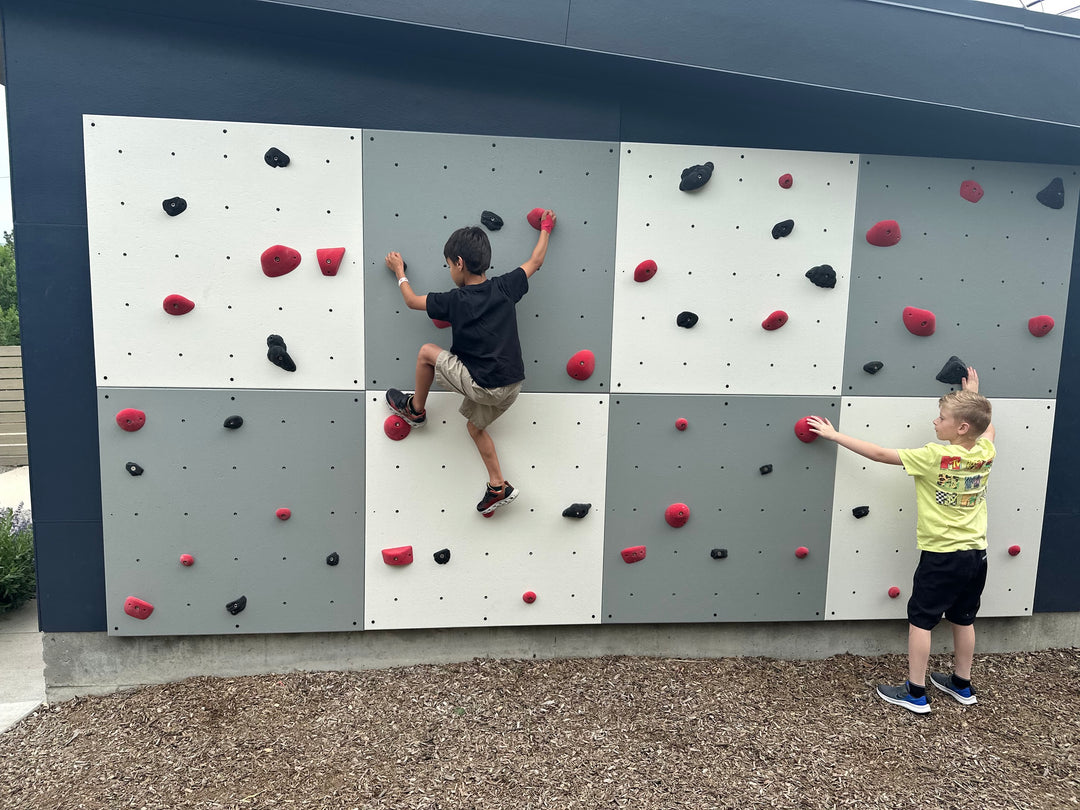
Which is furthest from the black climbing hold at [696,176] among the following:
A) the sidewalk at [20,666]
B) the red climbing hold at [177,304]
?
the sidewalk at [20,666]

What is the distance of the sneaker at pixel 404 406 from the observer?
8.55 ft

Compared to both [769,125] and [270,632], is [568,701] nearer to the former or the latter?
[270,632]

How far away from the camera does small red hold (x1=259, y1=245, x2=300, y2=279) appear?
255 cm

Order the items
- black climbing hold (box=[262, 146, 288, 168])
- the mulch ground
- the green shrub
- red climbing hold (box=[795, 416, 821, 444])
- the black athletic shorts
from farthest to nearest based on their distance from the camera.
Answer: the green shrub < red climbing hold (box=[795, 416, 821, 444]) < the black athletic shorts < black climbing hold (box=[262, 146, 288, 168]) < the mulch ground

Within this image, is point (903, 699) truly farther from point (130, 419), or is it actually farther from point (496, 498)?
point (130, 419)

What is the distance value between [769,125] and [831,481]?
181 cm

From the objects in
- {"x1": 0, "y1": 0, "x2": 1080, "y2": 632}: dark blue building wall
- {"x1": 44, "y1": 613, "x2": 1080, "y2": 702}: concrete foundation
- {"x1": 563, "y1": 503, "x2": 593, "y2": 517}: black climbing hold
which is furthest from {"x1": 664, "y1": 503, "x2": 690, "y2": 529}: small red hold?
{"x1": 0, "y1": 0, "x2": 1080, "y2": 632}: dark blue building wall

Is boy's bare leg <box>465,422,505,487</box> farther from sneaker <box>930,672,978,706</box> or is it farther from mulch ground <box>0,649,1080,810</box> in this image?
sneaker <box>930,672,978,706</box>

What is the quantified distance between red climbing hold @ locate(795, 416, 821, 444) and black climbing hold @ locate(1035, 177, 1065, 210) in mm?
1599

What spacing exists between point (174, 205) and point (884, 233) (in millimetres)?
3280

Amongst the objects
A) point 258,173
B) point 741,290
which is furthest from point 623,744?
point 258,173

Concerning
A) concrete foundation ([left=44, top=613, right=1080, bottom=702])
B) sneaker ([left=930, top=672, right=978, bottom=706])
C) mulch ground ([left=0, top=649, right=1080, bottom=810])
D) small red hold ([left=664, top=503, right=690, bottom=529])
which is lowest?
mulch ground ([left=0, top=649, right=1080, bottom=810])

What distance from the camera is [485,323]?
2.43 metres

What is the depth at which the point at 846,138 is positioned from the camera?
2895mm
